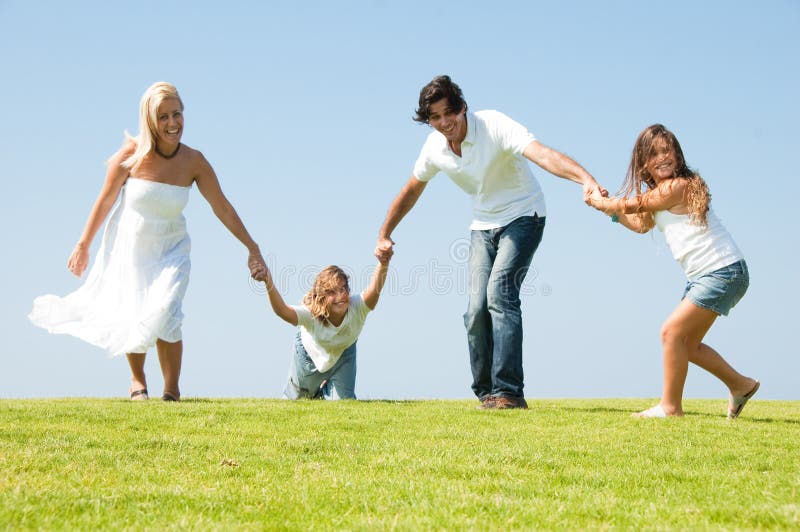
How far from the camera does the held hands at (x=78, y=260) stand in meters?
9.42

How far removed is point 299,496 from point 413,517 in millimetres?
710

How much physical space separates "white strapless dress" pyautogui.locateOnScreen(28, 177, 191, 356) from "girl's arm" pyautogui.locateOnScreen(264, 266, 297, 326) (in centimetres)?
84

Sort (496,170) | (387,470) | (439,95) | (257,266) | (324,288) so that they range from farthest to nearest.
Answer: (324,288) < (257,266) < (496,170) < (439,95) < (387,470)

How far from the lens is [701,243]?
296 inches

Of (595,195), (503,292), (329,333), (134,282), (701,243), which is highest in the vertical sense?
(595,195)

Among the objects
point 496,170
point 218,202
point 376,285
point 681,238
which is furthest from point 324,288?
point 681,238

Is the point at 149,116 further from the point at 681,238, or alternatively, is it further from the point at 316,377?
the point at 681,238

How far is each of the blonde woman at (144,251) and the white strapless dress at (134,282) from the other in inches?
0.4

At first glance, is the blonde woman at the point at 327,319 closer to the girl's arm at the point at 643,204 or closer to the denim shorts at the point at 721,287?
the girl's arm at the point at 643,204

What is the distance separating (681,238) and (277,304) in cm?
420

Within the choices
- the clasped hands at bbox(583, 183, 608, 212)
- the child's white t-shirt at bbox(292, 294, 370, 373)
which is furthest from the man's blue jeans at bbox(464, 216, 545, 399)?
the child's white t-shirt at bbox(292, 294, 370, 373)

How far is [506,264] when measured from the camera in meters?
8.30

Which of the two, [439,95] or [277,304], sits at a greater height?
[439,95]

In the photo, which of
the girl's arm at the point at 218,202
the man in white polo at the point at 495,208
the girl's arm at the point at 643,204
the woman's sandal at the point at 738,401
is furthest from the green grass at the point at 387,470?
the girl's arm at the point at 218,202
